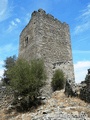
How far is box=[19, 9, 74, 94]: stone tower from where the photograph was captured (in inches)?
631

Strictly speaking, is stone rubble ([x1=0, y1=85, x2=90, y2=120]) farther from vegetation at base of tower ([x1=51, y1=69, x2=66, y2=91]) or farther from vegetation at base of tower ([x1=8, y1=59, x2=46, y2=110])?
vegetation at base of tower ([x1=51, y1=69, x2=66, y2=91])

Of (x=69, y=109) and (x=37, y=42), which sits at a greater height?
(x=37, y=42)

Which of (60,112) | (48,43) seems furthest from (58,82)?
(60,112)

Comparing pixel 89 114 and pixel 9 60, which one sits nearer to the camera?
pixel 89 114

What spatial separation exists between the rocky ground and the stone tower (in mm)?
4999

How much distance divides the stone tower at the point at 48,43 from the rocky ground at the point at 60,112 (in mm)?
4999

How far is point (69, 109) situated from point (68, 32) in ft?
41.5

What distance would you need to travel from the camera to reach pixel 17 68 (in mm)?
11133

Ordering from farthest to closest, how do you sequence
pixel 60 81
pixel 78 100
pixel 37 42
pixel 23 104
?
1. pixel 37 42
2. pixel 60 81
3. pixel 23 104
4. pixel 78 100

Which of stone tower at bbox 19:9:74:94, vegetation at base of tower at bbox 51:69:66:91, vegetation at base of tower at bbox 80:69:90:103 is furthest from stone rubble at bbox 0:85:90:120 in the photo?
stone tower at bbox 19:9:74:94

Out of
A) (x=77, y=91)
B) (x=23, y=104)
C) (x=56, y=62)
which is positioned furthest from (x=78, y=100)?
(x=56, y=62)

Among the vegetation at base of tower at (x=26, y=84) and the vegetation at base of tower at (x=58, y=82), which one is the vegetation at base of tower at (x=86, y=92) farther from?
the vegetation at base of tower at (x=58, y=82)

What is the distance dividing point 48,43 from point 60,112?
9.72m

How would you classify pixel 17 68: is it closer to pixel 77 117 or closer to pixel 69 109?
pixel 69 109
